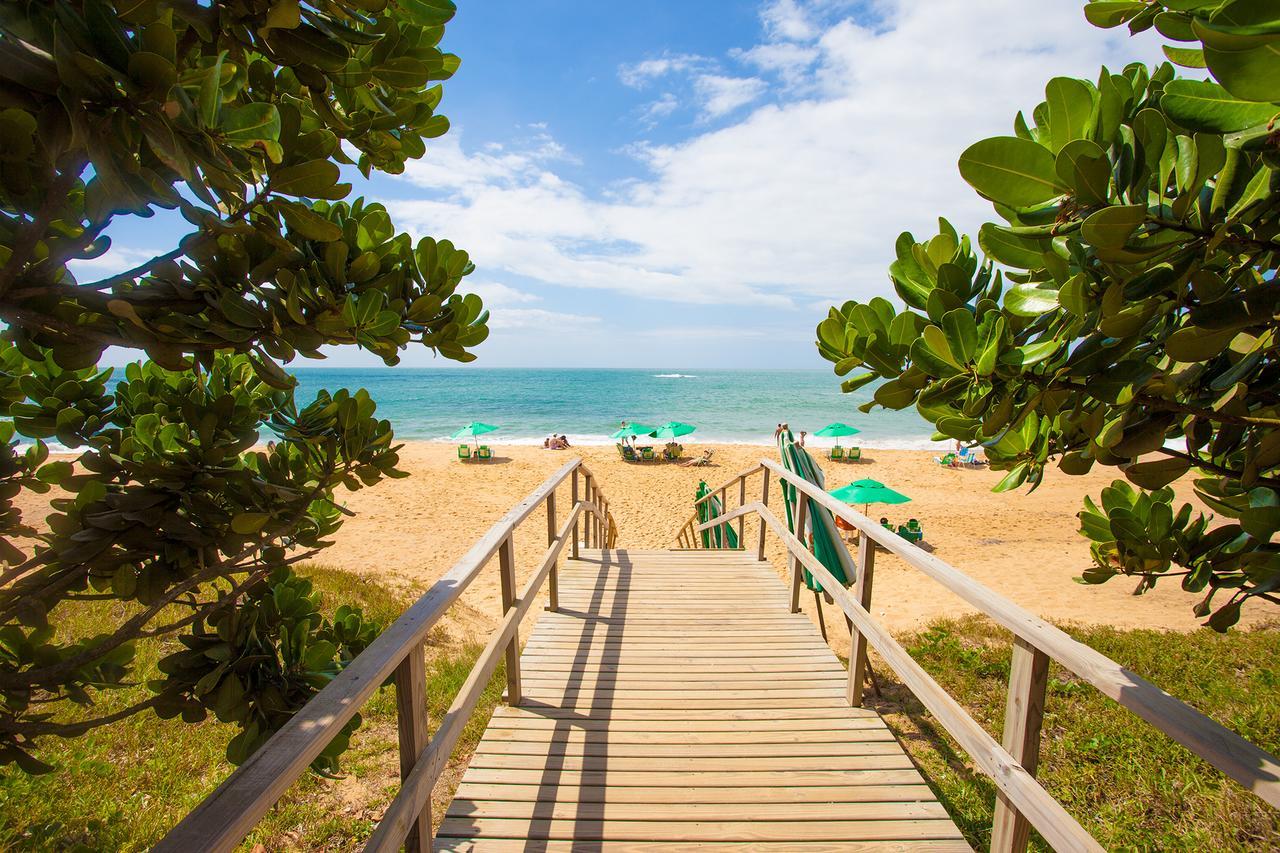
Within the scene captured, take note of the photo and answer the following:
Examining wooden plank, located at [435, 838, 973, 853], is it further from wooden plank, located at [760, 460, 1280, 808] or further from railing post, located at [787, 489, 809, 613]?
railing post, located at [787, 489, 809, 613]

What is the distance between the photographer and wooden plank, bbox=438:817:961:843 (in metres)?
2.17

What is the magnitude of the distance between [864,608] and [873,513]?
47.6 ft

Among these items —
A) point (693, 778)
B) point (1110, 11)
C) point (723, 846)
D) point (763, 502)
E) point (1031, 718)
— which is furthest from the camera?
point (763, 502)

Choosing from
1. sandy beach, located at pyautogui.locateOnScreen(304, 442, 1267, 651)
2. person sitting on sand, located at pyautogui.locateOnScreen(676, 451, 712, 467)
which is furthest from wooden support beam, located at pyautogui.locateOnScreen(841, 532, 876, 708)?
person sitting on sand, located at pyautogui.locateOnScreen(676, 451, 712, 467)

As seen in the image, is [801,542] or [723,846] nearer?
[723,846]

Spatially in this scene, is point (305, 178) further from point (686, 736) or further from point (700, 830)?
point (686, 736)

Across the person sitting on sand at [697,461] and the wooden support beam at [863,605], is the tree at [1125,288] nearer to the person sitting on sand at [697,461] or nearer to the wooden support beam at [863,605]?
the wooden support beam at [863,605]

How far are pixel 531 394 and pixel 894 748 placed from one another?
6586 cm

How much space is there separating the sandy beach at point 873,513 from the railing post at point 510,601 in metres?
3.87

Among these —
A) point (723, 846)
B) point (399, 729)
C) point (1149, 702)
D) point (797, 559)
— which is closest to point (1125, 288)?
point (1149, 702)

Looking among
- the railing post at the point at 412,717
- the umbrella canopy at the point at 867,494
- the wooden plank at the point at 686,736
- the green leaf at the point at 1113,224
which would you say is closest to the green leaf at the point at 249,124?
the green leaf at the point at 1113,224

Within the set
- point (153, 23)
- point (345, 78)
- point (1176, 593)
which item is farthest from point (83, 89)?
point (1176, 593)

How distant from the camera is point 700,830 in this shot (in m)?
2.21

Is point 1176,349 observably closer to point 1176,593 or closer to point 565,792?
point 565,792
